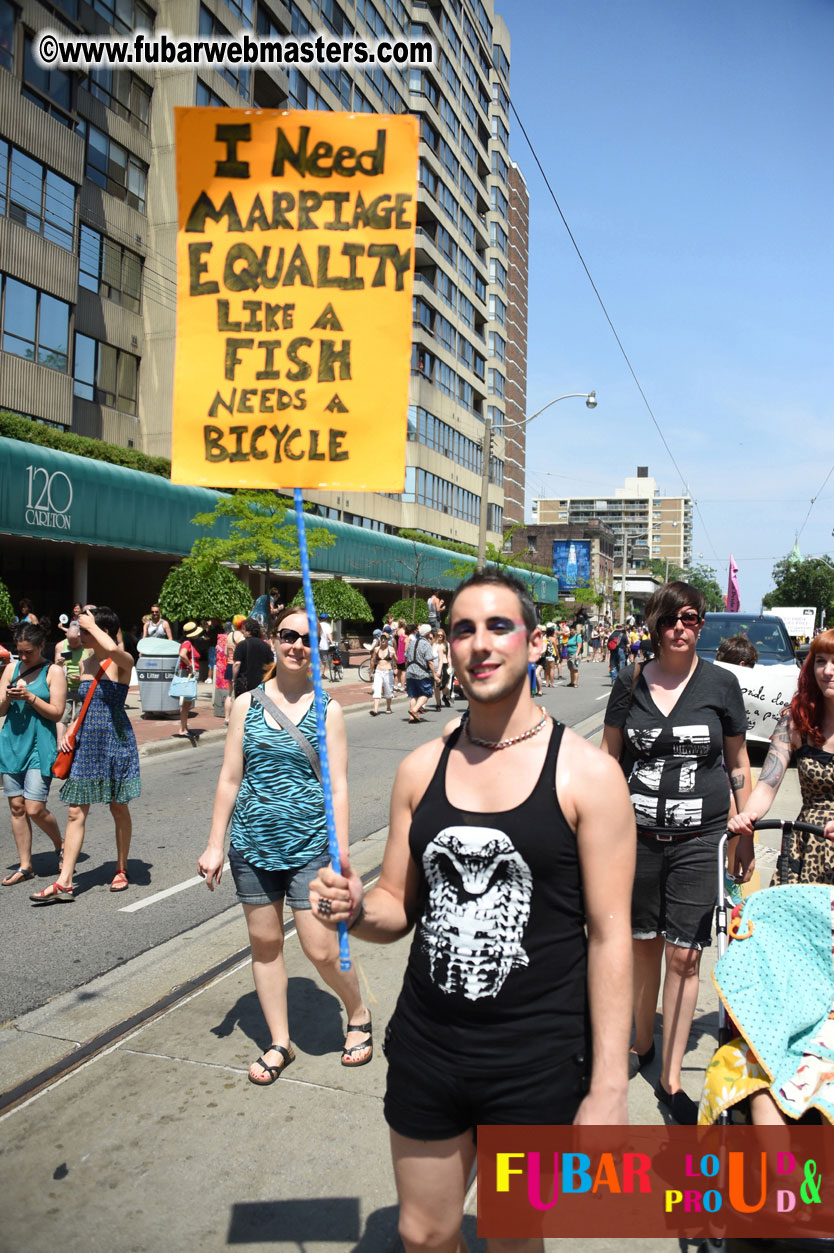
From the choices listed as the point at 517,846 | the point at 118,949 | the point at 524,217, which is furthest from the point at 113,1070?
the point at 524,217

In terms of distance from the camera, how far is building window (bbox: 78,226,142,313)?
28078 mm

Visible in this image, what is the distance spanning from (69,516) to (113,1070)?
2082cm

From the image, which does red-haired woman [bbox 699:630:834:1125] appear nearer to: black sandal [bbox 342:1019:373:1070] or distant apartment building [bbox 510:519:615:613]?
black sandal [bbox 342:1019:373:1070]

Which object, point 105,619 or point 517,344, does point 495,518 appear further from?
point 105,619

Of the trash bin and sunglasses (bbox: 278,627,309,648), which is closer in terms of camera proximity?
sunglasses (bbox: 278,627,309,648)

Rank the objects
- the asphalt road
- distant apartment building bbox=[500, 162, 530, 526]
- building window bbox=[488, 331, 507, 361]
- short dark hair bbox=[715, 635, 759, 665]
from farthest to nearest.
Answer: distant apartment building bbox=[500, 162, 530, 526]
building window bbox=[488, 331, 507, 361]
short dark hair bbox=[715, 635, 759, 665]
the asphalt road

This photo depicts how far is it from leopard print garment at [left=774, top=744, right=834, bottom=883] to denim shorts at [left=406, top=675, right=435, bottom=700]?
13527 millimetres

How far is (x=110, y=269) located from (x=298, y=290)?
29803 millimetres

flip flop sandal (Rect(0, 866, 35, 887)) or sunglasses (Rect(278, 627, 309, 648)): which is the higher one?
sunglasses (Rect(278, 627, 309, 648))

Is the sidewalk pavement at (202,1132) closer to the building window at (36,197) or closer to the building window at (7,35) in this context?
the building window at (36,197)

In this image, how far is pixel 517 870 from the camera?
2.04 metres

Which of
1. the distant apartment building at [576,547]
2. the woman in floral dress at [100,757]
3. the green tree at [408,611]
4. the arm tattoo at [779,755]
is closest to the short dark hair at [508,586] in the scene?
the arm tattoo at [779,755]

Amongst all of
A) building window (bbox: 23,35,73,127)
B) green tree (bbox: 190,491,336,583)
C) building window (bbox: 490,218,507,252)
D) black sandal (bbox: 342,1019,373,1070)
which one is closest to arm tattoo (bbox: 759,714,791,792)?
black sandal (bbox: 342,1019,373,1070)

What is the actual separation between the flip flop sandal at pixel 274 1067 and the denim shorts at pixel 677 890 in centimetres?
154
